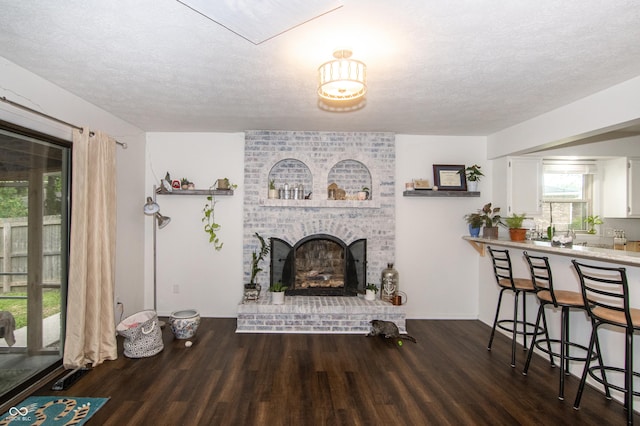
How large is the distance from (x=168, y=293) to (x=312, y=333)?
2093 millimetres

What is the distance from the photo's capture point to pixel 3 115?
8.07 feet

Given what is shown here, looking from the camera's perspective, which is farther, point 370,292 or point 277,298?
point 370,292

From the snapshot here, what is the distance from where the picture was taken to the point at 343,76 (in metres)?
2.15

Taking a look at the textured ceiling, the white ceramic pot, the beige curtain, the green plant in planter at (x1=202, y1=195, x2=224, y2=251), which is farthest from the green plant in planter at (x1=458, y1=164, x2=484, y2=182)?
the beige curtain

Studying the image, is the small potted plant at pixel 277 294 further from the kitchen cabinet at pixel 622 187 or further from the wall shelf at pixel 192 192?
the kitchen cabinet at pixel 622 187

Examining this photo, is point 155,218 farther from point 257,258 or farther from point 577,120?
point 577,120

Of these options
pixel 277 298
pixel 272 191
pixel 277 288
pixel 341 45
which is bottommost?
pixel 277 298

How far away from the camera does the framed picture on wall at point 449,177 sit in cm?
453

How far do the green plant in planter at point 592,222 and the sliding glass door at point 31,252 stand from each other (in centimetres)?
638

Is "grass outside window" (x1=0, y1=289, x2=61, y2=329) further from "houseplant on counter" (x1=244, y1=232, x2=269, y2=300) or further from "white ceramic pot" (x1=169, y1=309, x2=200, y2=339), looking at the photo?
"houseplant on counter" (x1=244, y1=232, x2=269, y2=300)

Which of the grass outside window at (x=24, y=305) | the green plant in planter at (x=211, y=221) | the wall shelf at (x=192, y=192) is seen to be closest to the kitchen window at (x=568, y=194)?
the wall shelf at (x=192, y=192)

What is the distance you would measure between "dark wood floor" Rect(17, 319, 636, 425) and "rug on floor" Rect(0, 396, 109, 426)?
3.5 inches

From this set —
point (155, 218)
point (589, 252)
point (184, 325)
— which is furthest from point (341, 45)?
point (155, 218)

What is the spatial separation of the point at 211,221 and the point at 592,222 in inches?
209
